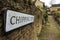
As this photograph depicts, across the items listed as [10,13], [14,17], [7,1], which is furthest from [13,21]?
[7,1]

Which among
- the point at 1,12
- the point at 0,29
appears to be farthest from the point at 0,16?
the point at 0,29

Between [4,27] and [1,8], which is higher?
[1,8]

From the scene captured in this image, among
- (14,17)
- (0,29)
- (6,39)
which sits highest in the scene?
(14,17)

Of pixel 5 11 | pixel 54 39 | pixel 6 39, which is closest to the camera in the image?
pixel 5 11

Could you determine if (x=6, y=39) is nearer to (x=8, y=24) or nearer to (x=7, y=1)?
(x=8, y=24)

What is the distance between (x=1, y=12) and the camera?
2061mm

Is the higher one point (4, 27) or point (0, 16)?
point (0, 16)

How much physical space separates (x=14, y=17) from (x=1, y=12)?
34 centimetres

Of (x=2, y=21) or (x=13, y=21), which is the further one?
(x=13, y=21)

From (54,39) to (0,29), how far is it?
726 cm

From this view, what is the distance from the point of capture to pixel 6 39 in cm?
225

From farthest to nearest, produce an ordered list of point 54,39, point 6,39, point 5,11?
point 54,39 → point 6,39 → point 5,11

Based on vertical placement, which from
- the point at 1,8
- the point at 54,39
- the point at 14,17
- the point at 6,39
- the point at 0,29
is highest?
the point at 1,8

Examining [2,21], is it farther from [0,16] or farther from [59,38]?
[59,38]
